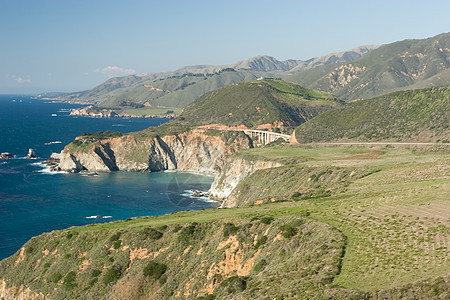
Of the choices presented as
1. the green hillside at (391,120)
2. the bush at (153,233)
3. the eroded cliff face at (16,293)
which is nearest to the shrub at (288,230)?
the bush at (153,233)

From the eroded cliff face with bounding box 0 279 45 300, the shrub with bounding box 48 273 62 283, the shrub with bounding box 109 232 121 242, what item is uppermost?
the shrub with bounding box 109 232 121 242

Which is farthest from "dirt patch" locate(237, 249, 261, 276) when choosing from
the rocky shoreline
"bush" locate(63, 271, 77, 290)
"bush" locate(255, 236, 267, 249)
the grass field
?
the rocky shoreline

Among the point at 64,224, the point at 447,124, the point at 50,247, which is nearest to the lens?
the point at 50,247

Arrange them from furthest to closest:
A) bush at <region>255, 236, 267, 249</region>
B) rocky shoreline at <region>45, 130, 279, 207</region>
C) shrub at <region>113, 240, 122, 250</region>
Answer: rocky shoreline at <region>45, 130, 279, 207</region> → shrub at <region>113, 240, 122, 250</region> → bush at <region>255, 236, 267, 249</region>

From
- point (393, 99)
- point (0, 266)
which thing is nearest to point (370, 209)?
point (0, 266)

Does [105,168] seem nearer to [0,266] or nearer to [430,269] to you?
[0,266]

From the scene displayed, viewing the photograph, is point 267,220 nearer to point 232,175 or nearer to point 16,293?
point 16,293

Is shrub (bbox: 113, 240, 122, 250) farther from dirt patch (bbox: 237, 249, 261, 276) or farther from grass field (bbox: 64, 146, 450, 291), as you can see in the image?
dirt patch (bbox: 237, 249, 261, 276)
